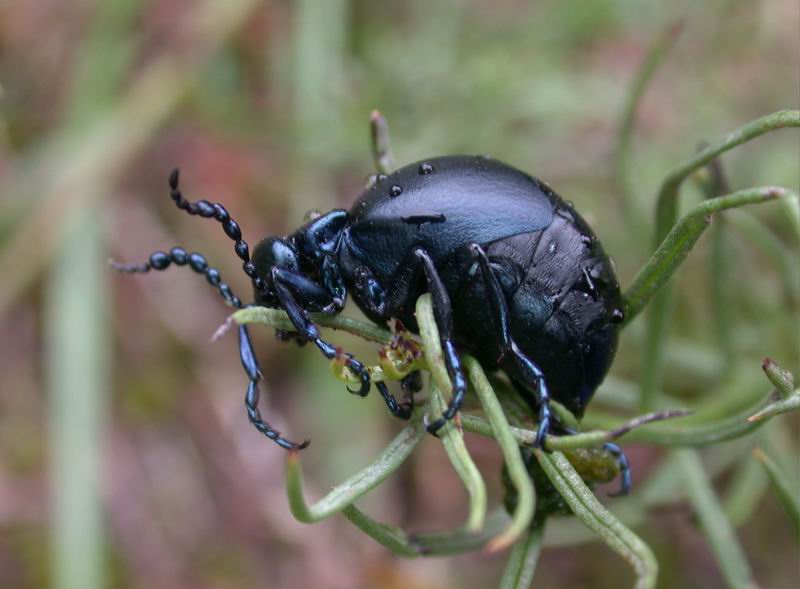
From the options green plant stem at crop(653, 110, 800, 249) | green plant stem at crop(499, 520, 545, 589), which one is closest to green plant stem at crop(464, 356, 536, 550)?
green plant stem at crop(499, 520, 545, 589)

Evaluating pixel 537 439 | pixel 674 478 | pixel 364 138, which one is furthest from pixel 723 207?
pixel 364 138

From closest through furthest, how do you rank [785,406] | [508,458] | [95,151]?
[508,458] → [785,406] → [95,151]

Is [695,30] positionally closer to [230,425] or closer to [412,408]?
[230,425]

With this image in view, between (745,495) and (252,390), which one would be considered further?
(745,495)

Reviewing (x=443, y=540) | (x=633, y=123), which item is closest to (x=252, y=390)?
(x=443, y=540)

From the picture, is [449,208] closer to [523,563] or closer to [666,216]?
[666,216]

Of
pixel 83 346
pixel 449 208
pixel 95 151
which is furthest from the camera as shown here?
pixel 95 151

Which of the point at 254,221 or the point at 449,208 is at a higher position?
the point at 254,221
